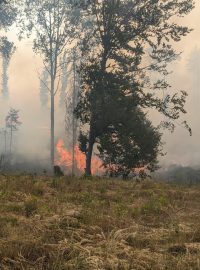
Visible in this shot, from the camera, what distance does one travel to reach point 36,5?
125 ft

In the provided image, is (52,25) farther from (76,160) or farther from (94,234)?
(94,234)

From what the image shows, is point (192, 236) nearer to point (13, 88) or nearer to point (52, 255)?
point (52, 255)

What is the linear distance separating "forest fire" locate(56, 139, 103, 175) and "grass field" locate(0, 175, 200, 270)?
4183 centimetres

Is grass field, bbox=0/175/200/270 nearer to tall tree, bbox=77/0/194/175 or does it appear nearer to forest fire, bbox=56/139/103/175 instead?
tall tree, bbox=77/0/194/175

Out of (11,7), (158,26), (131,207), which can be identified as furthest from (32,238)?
(11,7)

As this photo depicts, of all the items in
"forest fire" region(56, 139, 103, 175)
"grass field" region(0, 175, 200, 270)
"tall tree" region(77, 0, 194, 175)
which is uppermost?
"tall tree" region(77, 0, 194, 175)

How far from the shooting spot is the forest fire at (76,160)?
52.2 m

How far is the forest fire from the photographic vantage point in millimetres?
52250

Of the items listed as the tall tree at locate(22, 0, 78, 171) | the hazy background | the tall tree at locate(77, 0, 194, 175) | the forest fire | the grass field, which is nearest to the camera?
the grass field

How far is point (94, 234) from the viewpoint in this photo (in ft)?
19.7

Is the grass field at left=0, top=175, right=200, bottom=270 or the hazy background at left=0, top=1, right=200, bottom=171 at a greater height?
the hazy background at left=0, top=1, right=200, bottom=171

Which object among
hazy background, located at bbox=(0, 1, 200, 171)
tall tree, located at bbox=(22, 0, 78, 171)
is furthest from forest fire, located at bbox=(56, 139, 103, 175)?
tall tree, located at bbox=(22, 0, 78, 171)

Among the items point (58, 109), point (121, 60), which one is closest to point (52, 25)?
point (121, 60)

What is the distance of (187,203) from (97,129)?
41.0 feet
